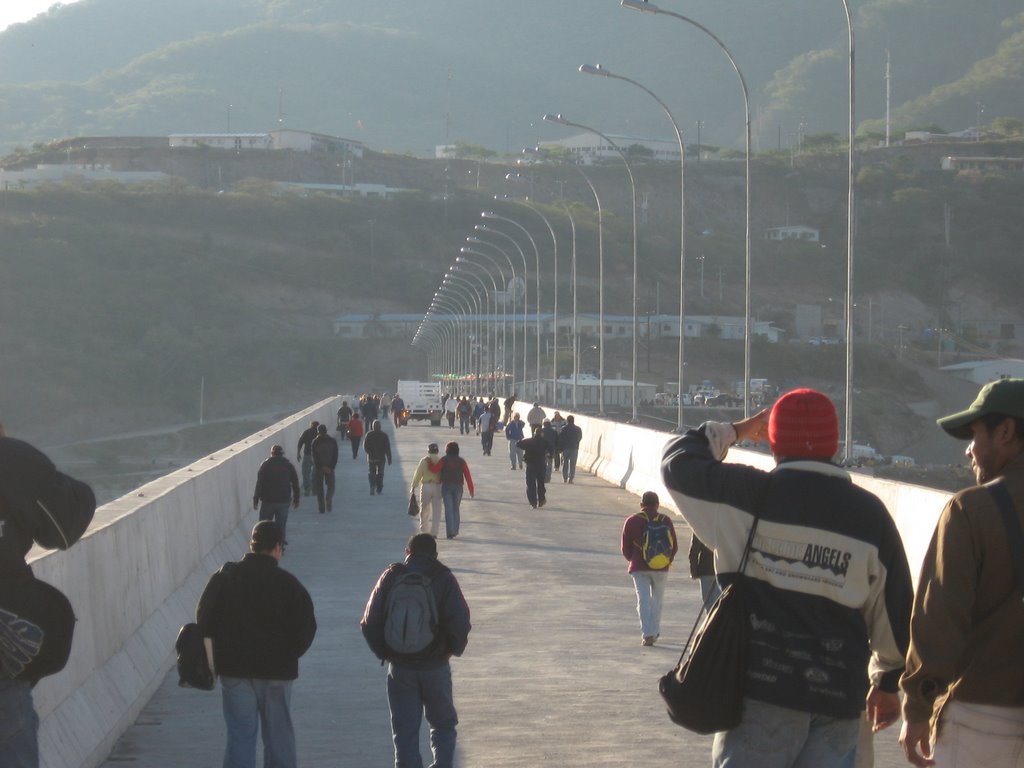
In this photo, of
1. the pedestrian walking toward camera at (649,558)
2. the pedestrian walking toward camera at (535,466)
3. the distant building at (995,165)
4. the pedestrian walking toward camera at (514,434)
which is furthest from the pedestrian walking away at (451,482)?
the distant building at (995,165)

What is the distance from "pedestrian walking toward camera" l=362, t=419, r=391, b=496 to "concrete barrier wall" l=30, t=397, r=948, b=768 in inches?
429

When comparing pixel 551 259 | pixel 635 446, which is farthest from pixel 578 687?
pixel 551 259

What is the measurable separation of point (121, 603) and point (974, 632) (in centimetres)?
644

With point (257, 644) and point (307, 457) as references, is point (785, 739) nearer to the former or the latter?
point (257, 644)

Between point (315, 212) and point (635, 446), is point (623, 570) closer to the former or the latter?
point (635, 446)

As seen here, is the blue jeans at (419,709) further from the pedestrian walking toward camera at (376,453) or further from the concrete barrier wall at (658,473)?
the pedestrian walking toward camera at (376,453)

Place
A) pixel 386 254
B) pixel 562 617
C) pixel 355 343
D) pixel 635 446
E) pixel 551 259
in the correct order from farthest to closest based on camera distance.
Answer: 1. pixel 386 254
2. pixel 551 259
3. pixel 355 343
4. pixel 635 446
5. pixel 562 617

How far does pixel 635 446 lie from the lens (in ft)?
110

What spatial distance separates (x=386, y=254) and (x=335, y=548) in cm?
16306

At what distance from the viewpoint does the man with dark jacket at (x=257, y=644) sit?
7781 millimetres

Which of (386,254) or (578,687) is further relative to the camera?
(386,254)

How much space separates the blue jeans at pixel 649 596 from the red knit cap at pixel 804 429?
26.3 feet

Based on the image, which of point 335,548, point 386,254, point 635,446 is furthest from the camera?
point 386,254

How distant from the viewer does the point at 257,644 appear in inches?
305
